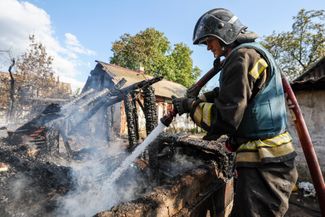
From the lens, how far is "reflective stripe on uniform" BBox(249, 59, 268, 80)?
1.95 metres

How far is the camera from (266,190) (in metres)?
2.05

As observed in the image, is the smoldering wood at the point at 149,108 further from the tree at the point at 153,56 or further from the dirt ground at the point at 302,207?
the tree at the point at 153,56

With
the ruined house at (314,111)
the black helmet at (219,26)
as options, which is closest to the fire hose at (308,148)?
the black helmet at (219,26)

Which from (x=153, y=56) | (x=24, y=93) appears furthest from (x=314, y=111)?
(x=153, y=56)

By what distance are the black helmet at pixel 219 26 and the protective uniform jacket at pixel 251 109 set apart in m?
0.33

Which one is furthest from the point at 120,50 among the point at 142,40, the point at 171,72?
the point at 171,72

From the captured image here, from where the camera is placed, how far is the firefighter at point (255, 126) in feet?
6.32

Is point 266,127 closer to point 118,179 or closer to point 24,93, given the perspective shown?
point 118,179

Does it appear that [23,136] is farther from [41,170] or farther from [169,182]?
[169,182]

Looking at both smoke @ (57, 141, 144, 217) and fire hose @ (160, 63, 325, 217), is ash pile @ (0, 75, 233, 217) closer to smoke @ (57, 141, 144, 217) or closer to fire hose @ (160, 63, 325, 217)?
smoke @ (57, 141, 144, 217)

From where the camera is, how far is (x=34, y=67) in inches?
1025

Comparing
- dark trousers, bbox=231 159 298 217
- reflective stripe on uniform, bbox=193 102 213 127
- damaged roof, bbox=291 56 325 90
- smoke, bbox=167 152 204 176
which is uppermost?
damaged roof, bbox=291 56 325 90

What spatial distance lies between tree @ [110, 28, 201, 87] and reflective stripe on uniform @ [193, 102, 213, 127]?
3279 cm

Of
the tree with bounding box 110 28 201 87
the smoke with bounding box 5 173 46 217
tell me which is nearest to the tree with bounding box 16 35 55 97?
the tree with bounding box 110 28 201 87
